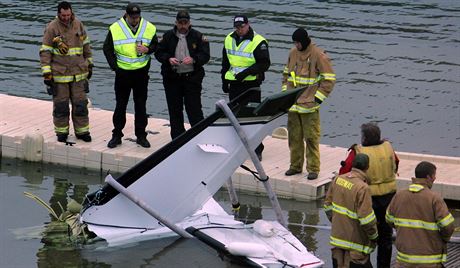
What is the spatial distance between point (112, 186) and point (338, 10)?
56.6 feet

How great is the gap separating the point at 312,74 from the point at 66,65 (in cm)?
346

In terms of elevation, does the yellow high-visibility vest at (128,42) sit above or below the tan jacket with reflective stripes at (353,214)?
above

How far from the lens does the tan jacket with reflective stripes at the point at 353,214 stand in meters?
9.74

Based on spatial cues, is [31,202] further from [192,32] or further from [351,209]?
[351,209]

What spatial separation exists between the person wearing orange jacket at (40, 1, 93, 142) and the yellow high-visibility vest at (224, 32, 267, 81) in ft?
6.69

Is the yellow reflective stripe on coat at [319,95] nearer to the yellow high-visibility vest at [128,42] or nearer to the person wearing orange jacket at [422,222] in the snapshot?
the yellow high-visibility vest at [128,42]

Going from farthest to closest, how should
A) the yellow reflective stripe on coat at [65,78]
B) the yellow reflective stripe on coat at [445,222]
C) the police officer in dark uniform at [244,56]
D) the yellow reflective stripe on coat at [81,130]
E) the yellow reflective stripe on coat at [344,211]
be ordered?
the yellow reflective stripe on coat at [81,130], the yellow reflective stripe on coat at [65,78], the police officer in dark uniform at [244,56], the yellow reflective stripe on coat at [344,211], the yellow reflective stripe on coat at [445,222]

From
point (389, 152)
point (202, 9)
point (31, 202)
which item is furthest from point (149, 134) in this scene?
point (202, 9)

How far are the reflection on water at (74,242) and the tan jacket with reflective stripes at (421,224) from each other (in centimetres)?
210

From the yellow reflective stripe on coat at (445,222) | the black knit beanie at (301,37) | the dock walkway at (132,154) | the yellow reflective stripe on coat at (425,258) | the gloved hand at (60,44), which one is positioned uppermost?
the black knit beanie at (301,37)

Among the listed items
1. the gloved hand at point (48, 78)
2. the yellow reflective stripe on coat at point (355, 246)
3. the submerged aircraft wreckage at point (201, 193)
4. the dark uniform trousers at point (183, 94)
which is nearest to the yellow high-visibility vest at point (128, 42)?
the dark uniform trousers at point (183, 94)

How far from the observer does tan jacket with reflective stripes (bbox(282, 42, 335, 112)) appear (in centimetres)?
1322

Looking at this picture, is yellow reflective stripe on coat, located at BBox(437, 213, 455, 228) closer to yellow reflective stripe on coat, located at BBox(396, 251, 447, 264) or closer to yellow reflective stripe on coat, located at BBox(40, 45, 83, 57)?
yellow reflective stripe on coat, located at BBox(396, 251, 447, 264)

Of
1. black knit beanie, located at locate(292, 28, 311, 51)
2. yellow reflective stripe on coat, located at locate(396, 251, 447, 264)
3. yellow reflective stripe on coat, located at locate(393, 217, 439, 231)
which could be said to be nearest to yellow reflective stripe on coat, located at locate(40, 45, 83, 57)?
black knit beanie, located at locate(292, 28, 311, 51)
